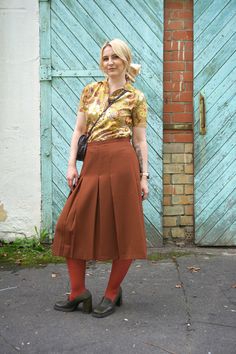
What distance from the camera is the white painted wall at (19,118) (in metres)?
5.23

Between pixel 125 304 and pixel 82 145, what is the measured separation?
1231 millimetres

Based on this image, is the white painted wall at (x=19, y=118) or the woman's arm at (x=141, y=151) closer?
the woman's arm at (x=141, y=151)

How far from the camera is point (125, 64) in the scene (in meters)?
3.55

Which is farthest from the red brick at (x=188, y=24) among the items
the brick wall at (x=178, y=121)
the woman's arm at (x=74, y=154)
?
the woman's arm at (x=74, y=154)

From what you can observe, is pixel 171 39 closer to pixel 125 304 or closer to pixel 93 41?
pixel 93 41

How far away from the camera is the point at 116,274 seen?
12.0 ft

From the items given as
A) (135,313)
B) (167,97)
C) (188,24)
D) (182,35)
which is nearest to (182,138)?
(167,97)

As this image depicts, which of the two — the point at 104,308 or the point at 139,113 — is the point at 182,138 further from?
the point at 104,308

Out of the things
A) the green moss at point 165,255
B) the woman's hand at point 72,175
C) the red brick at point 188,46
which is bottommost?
the green moss at point 165,255

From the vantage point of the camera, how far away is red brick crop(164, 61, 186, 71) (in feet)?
17.4

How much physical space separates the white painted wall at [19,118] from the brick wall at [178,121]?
1.31m

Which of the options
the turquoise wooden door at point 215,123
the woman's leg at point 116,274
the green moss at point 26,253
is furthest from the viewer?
the turquoise wooden door at point 215,123

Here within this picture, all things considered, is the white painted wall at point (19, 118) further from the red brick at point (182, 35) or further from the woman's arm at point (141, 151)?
the woman's arm at point (141, 151)

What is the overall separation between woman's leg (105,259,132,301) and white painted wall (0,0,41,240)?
1896mm
